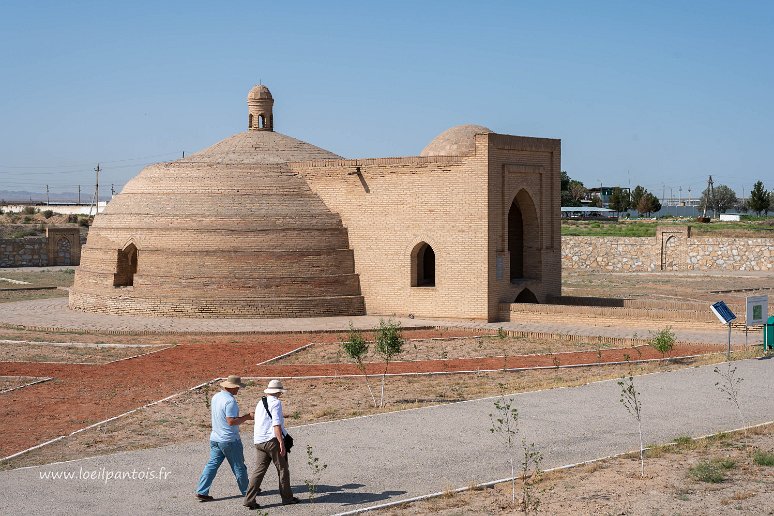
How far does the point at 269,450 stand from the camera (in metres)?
9.53

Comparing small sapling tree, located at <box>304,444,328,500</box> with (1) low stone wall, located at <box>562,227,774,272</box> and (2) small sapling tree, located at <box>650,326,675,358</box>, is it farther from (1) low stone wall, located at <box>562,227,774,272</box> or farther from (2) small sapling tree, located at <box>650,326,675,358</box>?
(1) low stone wall, located at <box>562,227,774,272</box>

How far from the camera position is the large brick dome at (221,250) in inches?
1014

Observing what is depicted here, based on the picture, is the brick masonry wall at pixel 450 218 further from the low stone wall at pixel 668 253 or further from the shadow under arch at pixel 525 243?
the low stone wall at pixel 668 253

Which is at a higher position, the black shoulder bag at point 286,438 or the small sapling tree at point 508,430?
the black shoulder bag at point 286,438

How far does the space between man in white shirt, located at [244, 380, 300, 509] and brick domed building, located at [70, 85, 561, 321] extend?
592 inches

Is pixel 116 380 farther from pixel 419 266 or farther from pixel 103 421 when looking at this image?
pixel 419 266

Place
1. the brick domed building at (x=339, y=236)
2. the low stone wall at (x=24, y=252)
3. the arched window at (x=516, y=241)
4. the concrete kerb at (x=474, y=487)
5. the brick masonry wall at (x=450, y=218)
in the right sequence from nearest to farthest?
the concrete kerb at (x=474, y=487) < the brick masonry wall at (x=450, y=218) < the brick domed building at (x=339, y=236) < the arched window at (x=516, y=241) < the low stone wall at (x=24, y=252)

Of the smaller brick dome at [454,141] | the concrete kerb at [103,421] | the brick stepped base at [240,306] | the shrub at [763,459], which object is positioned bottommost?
the concrete kerb at [103,421]

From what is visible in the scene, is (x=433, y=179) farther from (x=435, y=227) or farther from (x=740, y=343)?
(x=740, y=343)

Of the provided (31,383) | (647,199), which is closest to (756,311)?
(31,383)

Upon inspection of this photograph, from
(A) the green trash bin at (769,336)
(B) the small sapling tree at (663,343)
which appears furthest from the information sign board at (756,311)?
(B) the small sapling tree at (663,343)

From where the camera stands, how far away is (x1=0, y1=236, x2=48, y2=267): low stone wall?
155 feet

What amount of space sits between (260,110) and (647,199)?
201 ft
